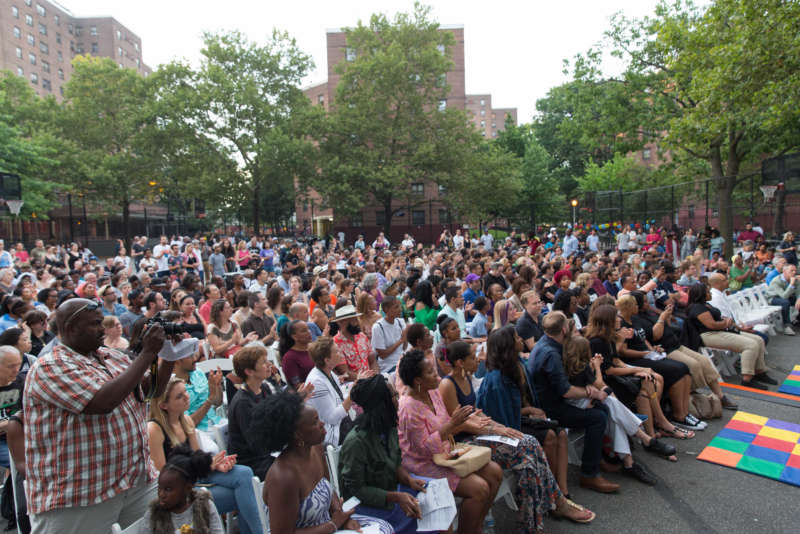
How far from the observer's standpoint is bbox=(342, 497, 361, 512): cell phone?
2.86 m

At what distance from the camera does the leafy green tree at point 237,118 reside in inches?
1085

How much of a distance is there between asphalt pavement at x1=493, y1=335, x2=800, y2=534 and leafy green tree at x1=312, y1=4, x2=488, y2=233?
80.1 ft

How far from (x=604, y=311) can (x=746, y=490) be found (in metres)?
1.94

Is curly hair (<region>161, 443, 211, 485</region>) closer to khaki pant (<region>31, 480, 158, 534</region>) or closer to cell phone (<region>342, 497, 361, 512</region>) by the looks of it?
khaki pant (<region>31, 480, 158, 534</region>)

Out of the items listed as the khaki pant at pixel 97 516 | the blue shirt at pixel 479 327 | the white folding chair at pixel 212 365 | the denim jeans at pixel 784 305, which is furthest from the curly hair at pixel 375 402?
the denim jeans at pixel 784 305

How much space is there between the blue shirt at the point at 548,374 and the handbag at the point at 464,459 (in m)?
1.20

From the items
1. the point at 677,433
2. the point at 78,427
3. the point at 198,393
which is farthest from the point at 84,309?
the point at 677,433

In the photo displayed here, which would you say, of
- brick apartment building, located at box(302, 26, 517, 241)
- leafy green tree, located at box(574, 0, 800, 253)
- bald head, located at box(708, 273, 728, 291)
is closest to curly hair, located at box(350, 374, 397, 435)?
bald head, located at box(708, 273, 728, 291)

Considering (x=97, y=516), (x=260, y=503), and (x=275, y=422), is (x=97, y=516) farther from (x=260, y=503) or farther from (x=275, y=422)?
(x=260, y=503)

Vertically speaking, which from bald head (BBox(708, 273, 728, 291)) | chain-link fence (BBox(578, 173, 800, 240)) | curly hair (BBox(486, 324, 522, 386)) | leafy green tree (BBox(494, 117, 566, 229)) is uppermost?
leafy green tree (BBox(494, 117, 566, 229))

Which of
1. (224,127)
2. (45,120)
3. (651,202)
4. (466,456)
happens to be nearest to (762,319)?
(466,456)

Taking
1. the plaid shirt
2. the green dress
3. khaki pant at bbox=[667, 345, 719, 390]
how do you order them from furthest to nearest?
the green dress
khaki pant at bbox=[667, 345, 719, 390]
the plaid shirt

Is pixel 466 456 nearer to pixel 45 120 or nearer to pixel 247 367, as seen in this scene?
pixel 247 367

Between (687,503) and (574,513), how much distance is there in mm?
1070
